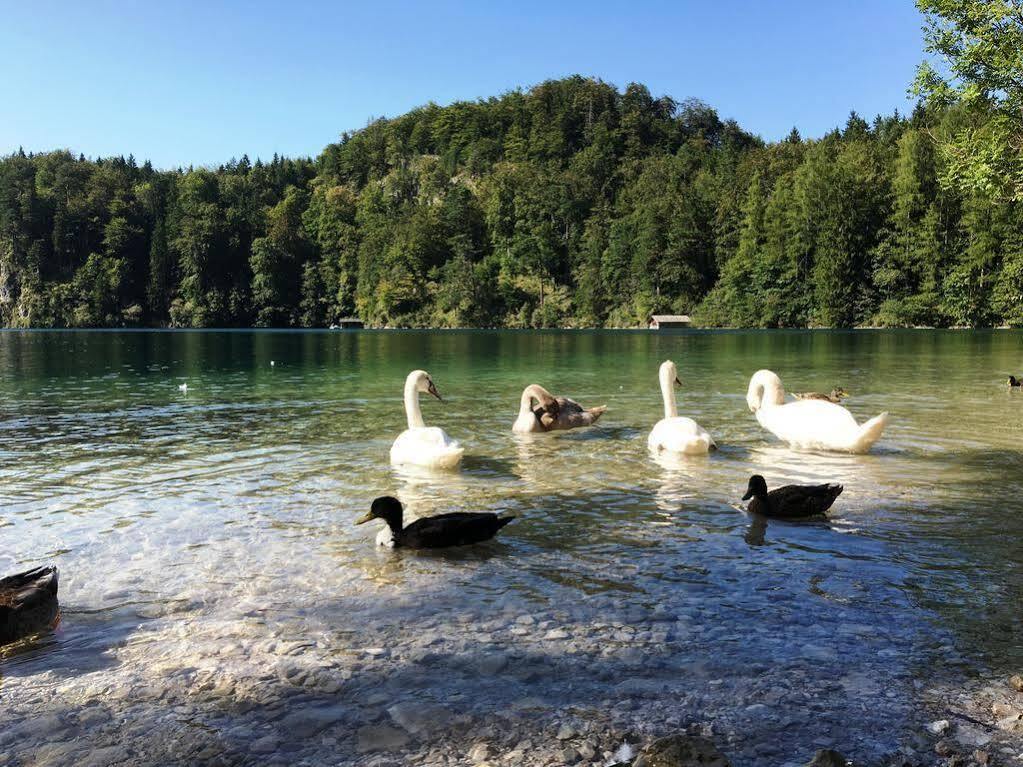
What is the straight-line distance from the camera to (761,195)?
11488 cm

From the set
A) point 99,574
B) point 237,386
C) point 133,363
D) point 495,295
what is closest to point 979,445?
point 99,574

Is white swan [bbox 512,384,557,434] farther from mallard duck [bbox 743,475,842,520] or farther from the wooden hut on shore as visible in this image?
the wooden hut on shore

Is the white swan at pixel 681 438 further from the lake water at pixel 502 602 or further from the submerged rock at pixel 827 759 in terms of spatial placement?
the submerged rock at pixel 827 759

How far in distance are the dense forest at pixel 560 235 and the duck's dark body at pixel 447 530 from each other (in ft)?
271

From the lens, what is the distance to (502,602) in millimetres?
5641

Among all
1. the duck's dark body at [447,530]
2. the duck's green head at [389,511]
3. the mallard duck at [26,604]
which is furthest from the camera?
the duck's green head at [389,511]

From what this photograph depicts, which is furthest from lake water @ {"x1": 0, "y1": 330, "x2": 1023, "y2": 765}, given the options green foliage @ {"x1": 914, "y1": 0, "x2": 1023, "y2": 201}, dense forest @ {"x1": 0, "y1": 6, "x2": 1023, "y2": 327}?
dense forest @ {"x1": 0, "y1": 6, "x2": 1023, "y2": 327}

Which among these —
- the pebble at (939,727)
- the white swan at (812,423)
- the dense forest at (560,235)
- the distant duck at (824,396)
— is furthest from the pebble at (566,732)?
the dense forest at (560,235)

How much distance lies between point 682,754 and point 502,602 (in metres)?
2.38

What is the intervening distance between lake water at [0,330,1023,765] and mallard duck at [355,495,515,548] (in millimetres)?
160

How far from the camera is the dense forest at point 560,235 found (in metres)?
93.4

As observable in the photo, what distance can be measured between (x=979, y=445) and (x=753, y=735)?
34.0 feet

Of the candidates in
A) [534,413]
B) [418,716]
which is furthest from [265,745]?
[534,413]

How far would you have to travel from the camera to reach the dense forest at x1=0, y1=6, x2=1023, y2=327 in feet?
307
